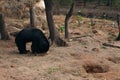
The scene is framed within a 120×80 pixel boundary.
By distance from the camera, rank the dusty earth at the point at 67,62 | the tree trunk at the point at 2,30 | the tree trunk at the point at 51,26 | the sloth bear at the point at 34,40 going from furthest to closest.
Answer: the tree trunk at the point at 2,30 → the tree trunk at the point at 51,26 → the sloth bear at the point at 34,40 → the dusty earth at the point at 67,62

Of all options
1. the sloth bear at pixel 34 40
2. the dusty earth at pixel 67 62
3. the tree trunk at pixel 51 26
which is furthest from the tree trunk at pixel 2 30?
the sloth bear at pixel 34 40

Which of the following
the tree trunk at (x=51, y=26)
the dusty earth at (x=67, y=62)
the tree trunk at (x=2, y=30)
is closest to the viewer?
the dusty earth at (x=67, y=62)

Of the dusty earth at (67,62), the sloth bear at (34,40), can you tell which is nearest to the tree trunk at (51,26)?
the dusty earth at (67,62)

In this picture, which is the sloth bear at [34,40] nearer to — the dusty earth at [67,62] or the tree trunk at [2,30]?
the dusty earth at [67,62]

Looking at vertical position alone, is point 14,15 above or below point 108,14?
above

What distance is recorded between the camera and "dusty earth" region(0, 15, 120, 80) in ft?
31.9

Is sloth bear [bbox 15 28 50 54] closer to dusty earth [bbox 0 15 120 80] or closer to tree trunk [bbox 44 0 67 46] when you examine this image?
dusty earth [bbox 0 15 120 80]

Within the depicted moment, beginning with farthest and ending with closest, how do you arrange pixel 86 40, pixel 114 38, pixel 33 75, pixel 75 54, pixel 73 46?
pixel 114 38, pixel 86 40, pixel 73 46, pixel 75 54, pixel 33 75

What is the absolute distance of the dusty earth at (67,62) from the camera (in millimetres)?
9711

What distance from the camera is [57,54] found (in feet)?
40.4

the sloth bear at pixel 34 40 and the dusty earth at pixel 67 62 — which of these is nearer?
the dusty earth at pixel 67 62

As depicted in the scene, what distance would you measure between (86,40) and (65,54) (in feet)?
11.3

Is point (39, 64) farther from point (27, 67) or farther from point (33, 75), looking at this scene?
point (33, 75)

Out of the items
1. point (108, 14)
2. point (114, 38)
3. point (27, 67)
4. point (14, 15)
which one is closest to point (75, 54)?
point (27, 67)
